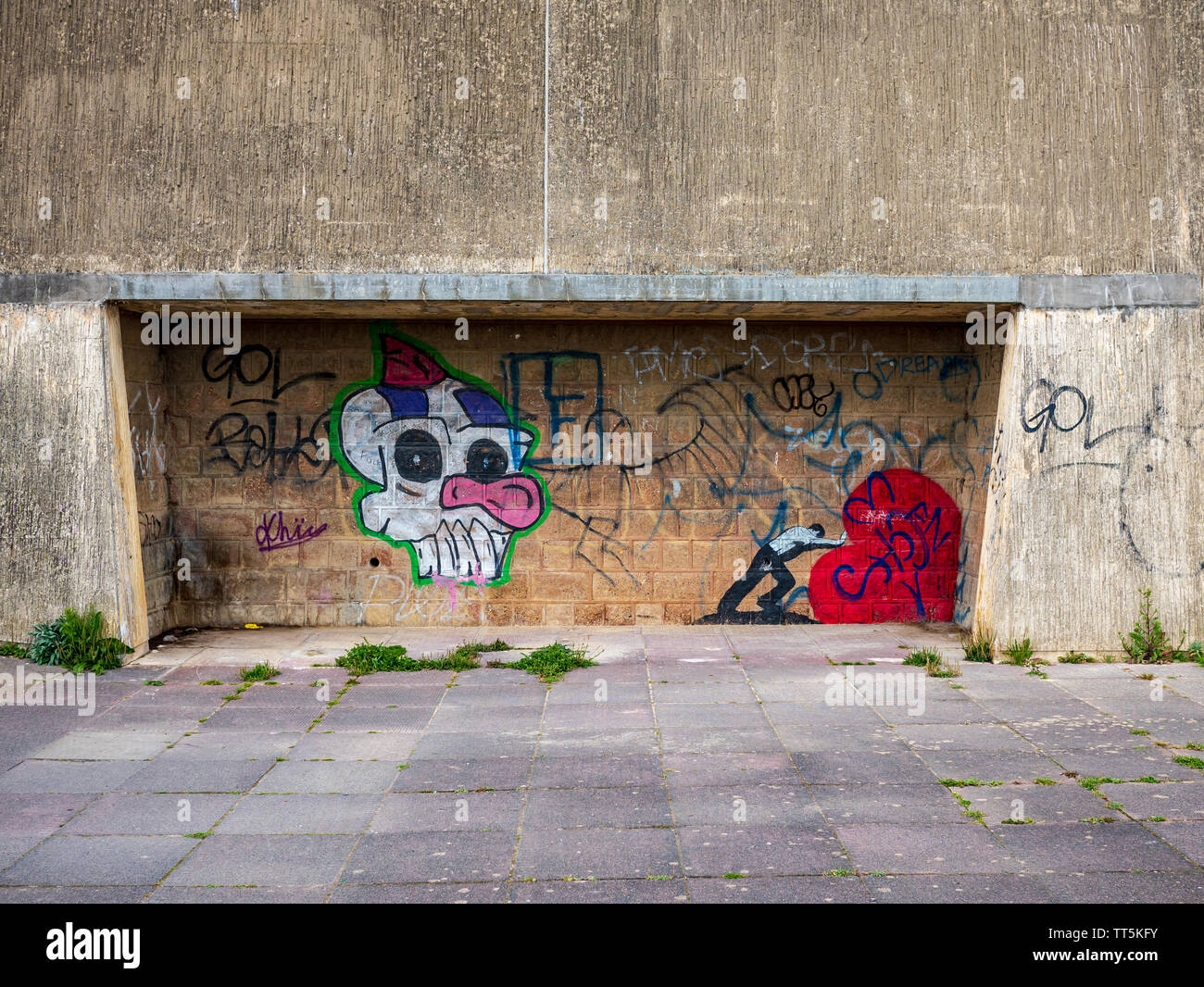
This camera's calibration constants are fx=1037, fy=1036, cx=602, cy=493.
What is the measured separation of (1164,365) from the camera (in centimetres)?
760

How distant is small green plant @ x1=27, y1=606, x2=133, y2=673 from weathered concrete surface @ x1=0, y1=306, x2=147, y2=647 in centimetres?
9

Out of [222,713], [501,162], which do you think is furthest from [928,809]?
[501,162]

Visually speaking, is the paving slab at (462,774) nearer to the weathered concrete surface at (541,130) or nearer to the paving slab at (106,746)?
the paving slab at (106,746)

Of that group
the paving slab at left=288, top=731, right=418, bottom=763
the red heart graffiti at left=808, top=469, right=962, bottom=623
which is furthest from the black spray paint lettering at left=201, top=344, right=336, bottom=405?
the red heart graffiti at left=808, top=469, right=962, bottom=623

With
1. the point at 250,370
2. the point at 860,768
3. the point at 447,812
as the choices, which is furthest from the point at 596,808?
the point at 250,370

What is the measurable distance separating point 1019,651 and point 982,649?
25 cm

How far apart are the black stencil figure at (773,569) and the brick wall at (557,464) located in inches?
1.1

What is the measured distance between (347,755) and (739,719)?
7.62 ft

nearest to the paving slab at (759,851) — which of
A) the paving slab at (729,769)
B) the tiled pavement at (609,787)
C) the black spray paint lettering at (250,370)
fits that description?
the tiled pavement at (609,787)

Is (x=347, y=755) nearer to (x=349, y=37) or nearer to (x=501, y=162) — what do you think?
(x=501, y=162)

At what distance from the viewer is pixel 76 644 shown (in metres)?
7.39

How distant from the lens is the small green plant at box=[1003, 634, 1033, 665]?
7551 mm

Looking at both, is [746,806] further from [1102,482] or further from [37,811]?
[1102,482]

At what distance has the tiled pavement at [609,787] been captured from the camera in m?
4.16
